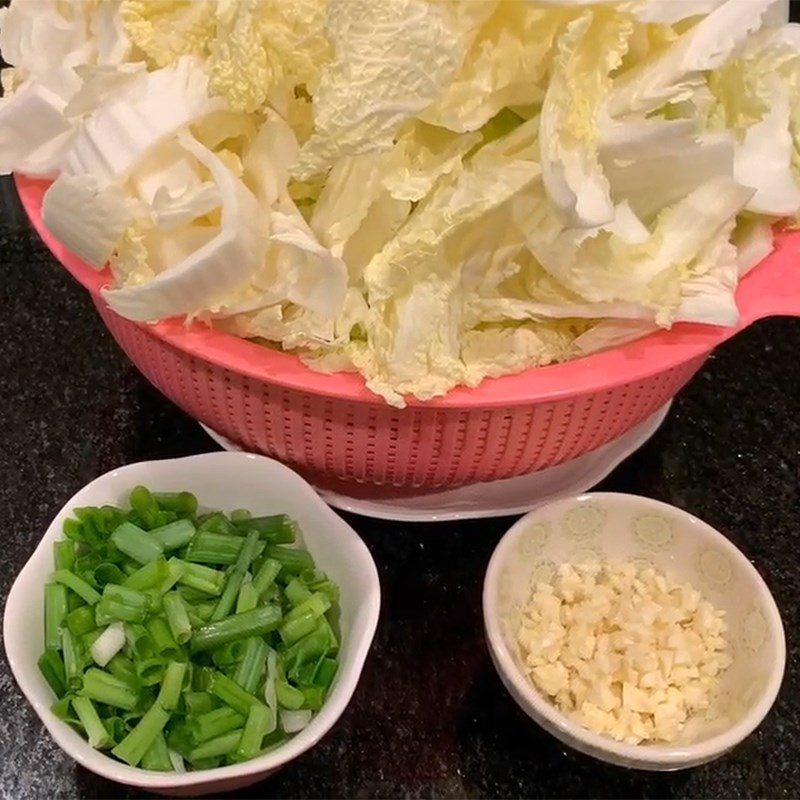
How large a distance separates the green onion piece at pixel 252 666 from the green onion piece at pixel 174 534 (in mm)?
109

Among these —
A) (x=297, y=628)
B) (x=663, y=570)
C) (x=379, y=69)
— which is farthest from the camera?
(x=663, y=570)

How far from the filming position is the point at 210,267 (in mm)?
792

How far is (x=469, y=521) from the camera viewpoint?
3.48 feet

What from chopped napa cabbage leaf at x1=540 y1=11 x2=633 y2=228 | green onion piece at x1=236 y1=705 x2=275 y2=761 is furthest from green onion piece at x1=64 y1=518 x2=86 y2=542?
chopped napa cabbage leaf at x1=540 y1=11 x2=633 y2=228

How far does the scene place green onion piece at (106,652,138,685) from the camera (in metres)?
0.81

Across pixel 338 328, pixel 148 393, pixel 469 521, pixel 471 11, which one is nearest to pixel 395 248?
pixel 338 328

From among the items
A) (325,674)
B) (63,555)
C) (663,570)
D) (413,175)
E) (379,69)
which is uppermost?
(379,69)

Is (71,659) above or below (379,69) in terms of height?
below

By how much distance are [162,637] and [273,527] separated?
0.47 ft

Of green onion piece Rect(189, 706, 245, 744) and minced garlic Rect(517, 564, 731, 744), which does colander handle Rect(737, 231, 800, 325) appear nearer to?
minced garlic Rect(517, 564, 731, 744)

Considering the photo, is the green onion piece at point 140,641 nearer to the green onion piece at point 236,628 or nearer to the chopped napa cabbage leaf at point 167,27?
the green onion piece at point 236,628

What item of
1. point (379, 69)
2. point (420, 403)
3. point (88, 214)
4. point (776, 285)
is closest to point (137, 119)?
point (88, 214)

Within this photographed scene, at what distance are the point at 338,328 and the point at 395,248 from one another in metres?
0.08

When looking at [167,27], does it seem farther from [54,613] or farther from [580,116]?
[54,613]
